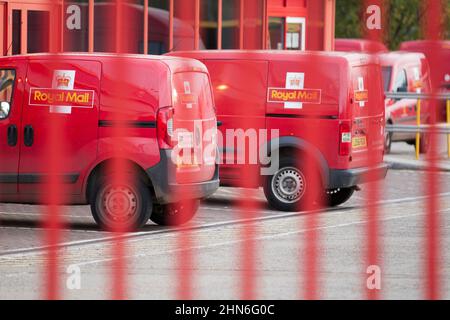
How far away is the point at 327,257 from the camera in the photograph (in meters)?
9.96

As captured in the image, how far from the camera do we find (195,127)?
41.1ft

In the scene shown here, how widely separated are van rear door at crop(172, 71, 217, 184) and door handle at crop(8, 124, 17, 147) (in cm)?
136

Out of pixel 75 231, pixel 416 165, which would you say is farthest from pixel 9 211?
pixel 416 165

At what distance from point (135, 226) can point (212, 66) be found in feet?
8.19

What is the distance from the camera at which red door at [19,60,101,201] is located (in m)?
11.5

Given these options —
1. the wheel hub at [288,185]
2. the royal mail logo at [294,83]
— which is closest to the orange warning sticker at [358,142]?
the royal mail logo at [294,83]

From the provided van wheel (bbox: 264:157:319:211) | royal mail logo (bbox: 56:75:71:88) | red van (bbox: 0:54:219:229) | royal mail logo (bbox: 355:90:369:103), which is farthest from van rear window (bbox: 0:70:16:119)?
royal mail logo (bbox: 355:90:369:103)

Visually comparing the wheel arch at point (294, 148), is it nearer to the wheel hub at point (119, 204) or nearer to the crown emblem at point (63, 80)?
the wheel hub at point (119, 204)

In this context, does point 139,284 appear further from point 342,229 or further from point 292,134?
point 292,134

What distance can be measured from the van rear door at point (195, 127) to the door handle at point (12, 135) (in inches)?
53.5

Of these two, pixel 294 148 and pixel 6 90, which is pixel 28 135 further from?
pixel 294 148

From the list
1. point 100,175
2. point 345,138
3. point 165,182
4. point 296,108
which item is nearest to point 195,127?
point 165,182

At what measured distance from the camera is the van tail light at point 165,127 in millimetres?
11766
